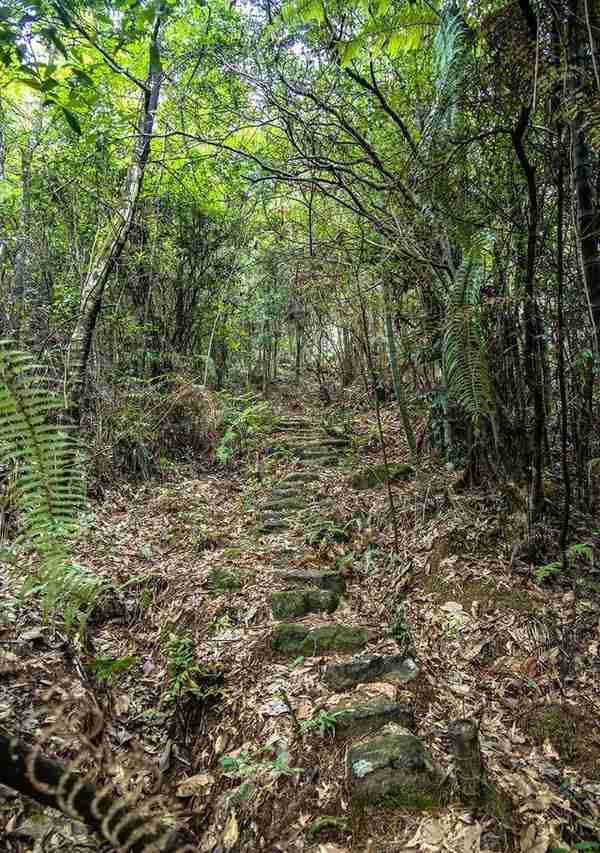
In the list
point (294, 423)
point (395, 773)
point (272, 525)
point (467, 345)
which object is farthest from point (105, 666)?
point (294, 423)

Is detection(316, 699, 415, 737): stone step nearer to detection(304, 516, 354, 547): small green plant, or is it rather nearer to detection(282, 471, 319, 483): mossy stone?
detection(304, 516, 354, 547): small green plant

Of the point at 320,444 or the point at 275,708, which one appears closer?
the point at 275,708

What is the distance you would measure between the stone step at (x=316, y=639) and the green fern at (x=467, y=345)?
1.62m

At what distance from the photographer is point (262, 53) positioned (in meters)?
4.61

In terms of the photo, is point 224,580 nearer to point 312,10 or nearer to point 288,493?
point 288,493

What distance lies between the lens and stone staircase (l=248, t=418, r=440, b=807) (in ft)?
6.68

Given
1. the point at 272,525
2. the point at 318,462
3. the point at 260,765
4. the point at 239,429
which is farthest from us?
the point at 239,429

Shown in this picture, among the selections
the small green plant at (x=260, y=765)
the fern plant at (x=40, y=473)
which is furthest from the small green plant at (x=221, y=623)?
the fern plant at (x=40, y=473)

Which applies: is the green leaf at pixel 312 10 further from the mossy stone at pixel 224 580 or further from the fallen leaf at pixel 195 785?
the mossy stone at pixel 224 580

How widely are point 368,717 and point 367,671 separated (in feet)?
1.16

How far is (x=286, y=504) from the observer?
515 cm

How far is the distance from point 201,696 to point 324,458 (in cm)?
394

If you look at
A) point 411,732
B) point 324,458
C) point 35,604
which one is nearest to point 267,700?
point 411,732

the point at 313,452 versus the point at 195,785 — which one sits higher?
the point at 313,452
